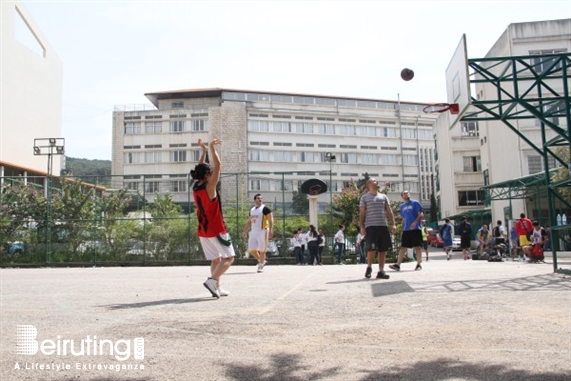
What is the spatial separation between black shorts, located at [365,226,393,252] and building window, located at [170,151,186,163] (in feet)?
259

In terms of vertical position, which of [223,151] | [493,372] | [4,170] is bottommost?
[493,372]

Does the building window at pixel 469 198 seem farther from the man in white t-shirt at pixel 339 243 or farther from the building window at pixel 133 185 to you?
the building window at pixel 133 185

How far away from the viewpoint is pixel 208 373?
3846 millimetres

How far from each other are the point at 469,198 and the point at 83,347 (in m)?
59.2

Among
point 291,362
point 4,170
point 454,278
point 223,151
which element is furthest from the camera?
point 223,151

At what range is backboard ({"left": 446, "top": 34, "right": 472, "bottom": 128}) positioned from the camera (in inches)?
495

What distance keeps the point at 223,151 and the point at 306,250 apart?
62849mm

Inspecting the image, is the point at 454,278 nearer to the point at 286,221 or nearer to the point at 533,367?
the point at 533,367

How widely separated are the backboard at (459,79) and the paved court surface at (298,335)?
603 centimetres

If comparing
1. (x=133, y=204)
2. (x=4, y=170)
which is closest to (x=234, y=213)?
(x=133, y=204)

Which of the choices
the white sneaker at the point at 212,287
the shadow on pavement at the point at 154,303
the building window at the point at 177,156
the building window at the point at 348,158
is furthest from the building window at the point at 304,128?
the shadow on pavement at the point at 154,303

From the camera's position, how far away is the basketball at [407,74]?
1619cm

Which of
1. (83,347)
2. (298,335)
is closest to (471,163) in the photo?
(298,335)

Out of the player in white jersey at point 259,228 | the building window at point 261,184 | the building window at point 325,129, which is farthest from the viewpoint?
the building window at point 325,129
